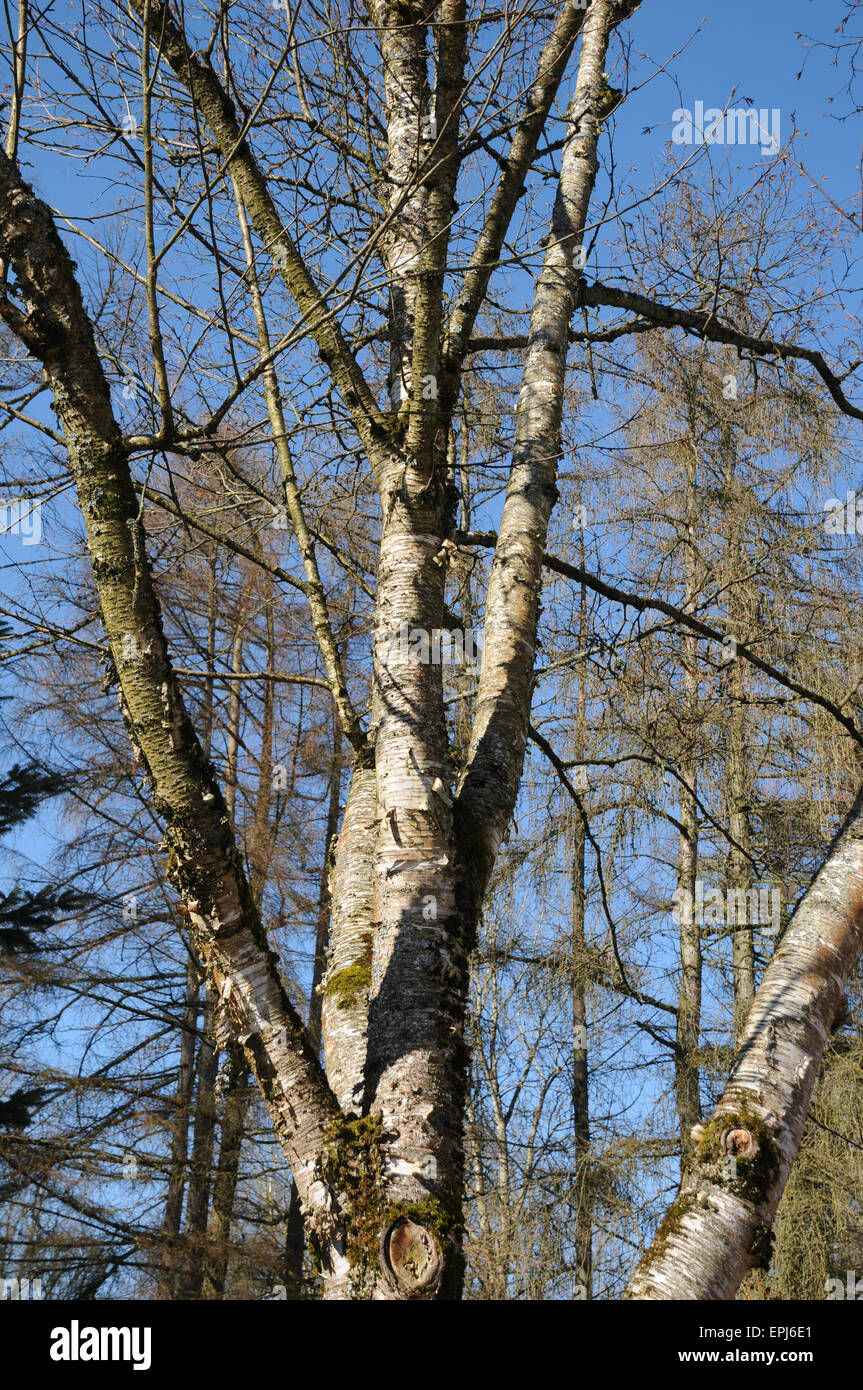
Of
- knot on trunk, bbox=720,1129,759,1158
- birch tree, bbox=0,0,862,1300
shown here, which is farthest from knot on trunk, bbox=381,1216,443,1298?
knot on trunk, bbox=720,1129,759,1158

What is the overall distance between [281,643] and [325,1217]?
30.3 feet

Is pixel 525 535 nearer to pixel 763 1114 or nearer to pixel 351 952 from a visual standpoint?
pixel 351 952

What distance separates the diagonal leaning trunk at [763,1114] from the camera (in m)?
2.08

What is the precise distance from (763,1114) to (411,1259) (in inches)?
31.8

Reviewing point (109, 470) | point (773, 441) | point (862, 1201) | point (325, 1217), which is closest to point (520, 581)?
point (109, 470)

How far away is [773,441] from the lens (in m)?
10.2

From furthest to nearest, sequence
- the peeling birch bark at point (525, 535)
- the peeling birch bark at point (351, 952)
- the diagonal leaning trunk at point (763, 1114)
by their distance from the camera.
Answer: the peeling birch bark at point (525, 535) < the peeling birch bark at point (351, 952) < the diagonal leaning trunk at point (763, 1114)

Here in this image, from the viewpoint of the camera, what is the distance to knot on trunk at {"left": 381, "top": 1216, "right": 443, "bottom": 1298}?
1.97m

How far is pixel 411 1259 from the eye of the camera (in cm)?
199

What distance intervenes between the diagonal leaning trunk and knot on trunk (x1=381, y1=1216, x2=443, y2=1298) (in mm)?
390

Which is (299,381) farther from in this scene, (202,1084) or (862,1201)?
(202,1084)

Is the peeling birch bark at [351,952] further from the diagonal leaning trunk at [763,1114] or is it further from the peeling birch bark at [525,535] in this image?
the diagonal leaning trunk at [763,1114]

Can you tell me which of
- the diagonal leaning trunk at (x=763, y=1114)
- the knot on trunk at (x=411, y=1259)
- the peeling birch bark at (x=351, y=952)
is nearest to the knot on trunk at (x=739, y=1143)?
the diagonal leaning trunk at (x=763, y=1114)

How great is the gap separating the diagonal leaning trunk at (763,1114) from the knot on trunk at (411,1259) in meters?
0.39
